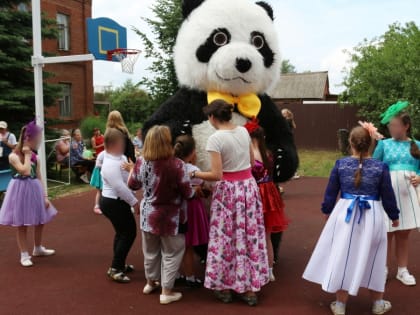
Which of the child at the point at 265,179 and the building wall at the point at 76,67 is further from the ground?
the building wall at the point at 76,67

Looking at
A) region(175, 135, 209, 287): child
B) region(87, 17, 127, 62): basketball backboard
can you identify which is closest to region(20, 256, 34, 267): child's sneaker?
region(175, 135, 209, 287): child

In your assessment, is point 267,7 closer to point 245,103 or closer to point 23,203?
point 245,103

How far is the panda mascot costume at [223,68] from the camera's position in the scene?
3891 mm

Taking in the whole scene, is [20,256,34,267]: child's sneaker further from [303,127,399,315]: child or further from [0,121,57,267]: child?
[303,127,399,315]: child

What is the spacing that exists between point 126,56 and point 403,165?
5934 mm

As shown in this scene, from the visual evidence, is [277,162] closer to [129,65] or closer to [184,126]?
[184,126]

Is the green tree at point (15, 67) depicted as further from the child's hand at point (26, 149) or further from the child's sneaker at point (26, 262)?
the child's sneaker at point (26, 262)

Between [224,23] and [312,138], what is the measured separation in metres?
15.9

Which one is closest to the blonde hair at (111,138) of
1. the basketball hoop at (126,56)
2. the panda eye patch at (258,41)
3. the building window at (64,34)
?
the panda eye patch at (258,41)

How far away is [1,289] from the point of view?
13.1 ft

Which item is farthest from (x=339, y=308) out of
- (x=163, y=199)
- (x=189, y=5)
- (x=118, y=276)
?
(x=189, y=5)

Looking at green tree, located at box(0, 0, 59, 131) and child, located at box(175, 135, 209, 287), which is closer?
child, located at box(175, 135, 209, 287)

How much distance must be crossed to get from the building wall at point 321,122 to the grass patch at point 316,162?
2.53 ft

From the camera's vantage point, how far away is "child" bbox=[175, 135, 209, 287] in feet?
11.9
